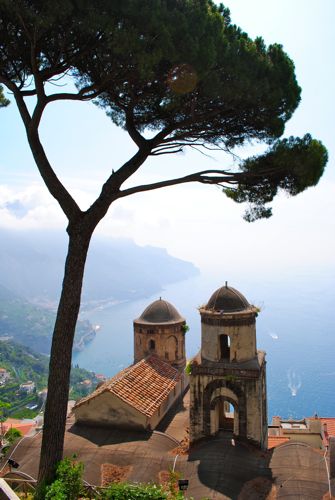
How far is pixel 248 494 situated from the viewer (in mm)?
10586

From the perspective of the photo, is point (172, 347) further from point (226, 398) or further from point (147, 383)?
point (226, 398)

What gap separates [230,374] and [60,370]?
258 inches

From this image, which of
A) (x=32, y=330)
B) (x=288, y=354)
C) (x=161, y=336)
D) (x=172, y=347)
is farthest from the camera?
(x=32, y=330)

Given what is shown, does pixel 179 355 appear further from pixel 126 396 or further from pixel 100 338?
pixel 100 338

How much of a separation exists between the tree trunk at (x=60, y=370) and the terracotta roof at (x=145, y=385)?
6.06 metres

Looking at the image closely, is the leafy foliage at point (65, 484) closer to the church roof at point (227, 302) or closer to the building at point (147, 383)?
the building at point (147, 383)

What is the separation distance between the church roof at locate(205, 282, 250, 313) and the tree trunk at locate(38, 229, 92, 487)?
250 inches

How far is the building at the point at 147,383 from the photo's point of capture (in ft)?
47.3

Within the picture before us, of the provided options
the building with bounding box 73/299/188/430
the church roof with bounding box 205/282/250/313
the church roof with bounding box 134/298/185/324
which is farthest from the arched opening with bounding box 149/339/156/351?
the church roof with bounding box 205/282/250/313

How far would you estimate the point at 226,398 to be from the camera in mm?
13484

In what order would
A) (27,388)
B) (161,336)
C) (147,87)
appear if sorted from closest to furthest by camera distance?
(147,87), (161,336), (27,388)

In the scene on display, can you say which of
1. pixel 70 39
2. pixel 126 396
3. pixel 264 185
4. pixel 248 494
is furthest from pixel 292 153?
pixel 126 396

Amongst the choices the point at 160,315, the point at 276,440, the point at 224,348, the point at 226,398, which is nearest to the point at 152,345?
the point at 160,315

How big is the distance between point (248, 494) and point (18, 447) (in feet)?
24.6
